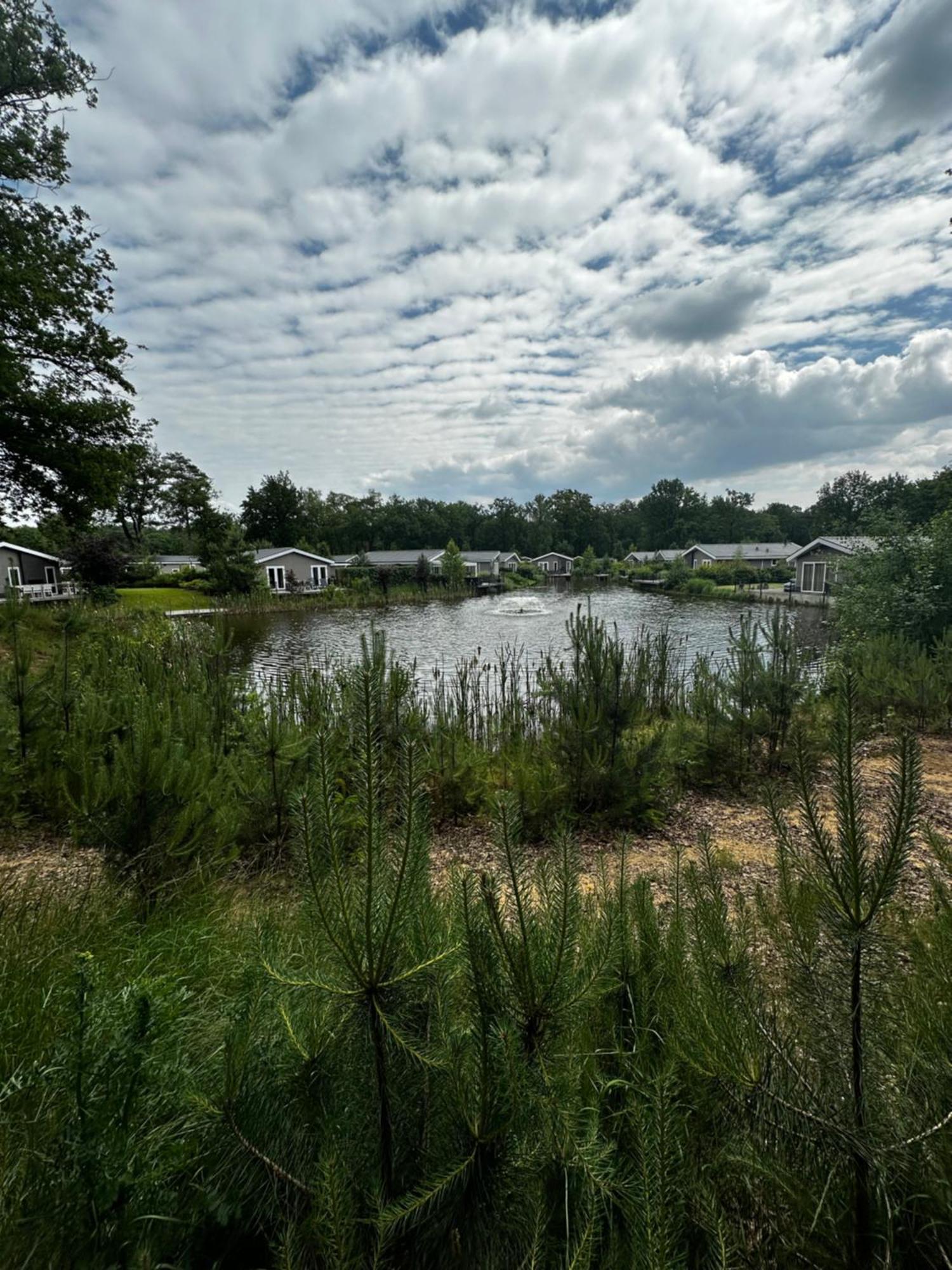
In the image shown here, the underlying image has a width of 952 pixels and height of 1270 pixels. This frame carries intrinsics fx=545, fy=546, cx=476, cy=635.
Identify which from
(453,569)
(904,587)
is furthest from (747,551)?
(904,587)

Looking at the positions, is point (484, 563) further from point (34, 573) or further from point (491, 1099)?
point (491, 1099)

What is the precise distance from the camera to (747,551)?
64375 millimetres

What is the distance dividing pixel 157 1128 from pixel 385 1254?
20.1 inches

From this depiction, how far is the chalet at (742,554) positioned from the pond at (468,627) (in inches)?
779

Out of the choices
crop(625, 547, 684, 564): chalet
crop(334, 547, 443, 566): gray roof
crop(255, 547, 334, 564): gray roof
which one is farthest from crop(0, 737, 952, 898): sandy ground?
crop(625, 547, 684, 564): chalet

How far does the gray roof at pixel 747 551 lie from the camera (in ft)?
201

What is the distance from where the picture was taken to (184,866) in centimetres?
349

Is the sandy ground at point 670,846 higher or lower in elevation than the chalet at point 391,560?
lower

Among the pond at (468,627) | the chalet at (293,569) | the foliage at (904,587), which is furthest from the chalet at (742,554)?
the foliage at (904,587)

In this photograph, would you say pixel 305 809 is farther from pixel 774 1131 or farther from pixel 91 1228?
pixel 774 1131

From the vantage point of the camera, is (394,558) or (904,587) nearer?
(904,587)

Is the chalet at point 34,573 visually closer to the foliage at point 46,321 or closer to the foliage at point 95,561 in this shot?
the foliage at point 95,561

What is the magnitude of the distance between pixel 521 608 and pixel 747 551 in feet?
133

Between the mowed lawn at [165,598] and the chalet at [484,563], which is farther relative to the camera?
the chalet at [484,563]
